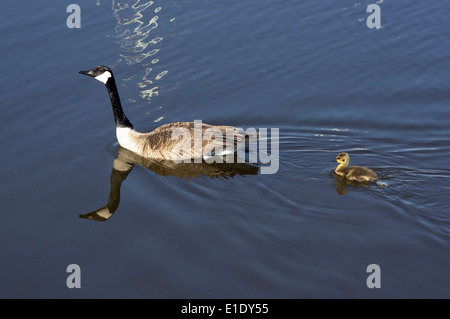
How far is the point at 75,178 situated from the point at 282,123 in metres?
3.86

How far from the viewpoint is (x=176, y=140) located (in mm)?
10281

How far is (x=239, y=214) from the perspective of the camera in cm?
856

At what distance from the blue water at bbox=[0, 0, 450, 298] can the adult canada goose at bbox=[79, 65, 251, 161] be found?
0.36 metres

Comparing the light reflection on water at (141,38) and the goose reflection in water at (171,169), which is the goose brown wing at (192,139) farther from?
the light reflection on water at (141,38)

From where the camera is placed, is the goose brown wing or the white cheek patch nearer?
the goose brown wing

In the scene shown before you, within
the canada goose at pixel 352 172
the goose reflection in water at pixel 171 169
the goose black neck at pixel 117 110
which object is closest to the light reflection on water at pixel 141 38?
the goose black neck at pixel 117 110

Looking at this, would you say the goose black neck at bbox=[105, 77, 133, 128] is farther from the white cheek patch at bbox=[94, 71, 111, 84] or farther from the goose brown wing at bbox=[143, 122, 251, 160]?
the goose brown wing at bbox=[143, 122, 251, 160]

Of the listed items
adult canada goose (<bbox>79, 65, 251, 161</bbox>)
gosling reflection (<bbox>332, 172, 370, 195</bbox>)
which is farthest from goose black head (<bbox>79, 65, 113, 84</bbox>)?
gosling reflection (<bbox>332, 172, 370, 195</bbox>)

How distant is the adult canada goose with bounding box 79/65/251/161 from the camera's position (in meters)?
10.1

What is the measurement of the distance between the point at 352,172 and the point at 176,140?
9.85 feet
